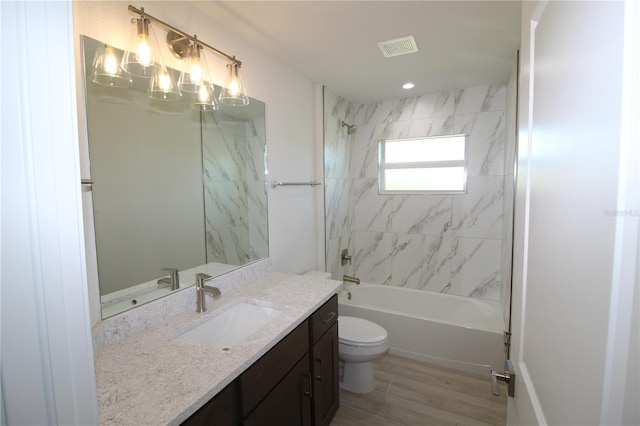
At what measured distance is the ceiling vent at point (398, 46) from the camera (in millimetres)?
1969

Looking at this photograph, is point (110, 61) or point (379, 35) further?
point (379, 35)

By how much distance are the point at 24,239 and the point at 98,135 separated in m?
1.10

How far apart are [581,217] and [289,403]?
1.38 m

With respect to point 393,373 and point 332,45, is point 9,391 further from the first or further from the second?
point 393,373

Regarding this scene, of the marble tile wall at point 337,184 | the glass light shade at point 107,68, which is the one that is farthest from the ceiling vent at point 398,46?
the glass light shade at point 107,68

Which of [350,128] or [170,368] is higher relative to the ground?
[350,128]

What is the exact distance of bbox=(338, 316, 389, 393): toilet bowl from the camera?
217cm

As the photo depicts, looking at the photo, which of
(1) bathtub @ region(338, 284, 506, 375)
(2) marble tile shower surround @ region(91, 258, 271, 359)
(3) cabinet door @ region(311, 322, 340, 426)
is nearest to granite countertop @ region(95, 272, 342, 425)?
(2) marble tile shower surround @ region(91, 258, 271, 359)

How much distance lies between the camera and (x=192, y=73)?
153 cm

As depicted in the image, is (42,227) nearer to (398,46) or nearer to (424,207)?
(398,46)

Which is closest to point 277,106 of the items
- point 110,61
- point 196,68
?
point 196,68

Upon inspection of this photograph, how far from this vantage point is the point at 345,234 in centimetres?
346

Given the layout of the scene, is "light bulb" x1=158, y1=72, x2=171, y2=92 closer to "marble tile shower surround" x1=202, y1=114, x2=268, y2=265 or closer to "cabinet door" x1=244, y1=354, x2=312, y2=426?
"marble tile shower surround" x1=202, y1=114, x2=268, y2=265

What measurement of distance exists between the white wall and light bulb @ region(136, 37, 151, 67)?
7 cm
